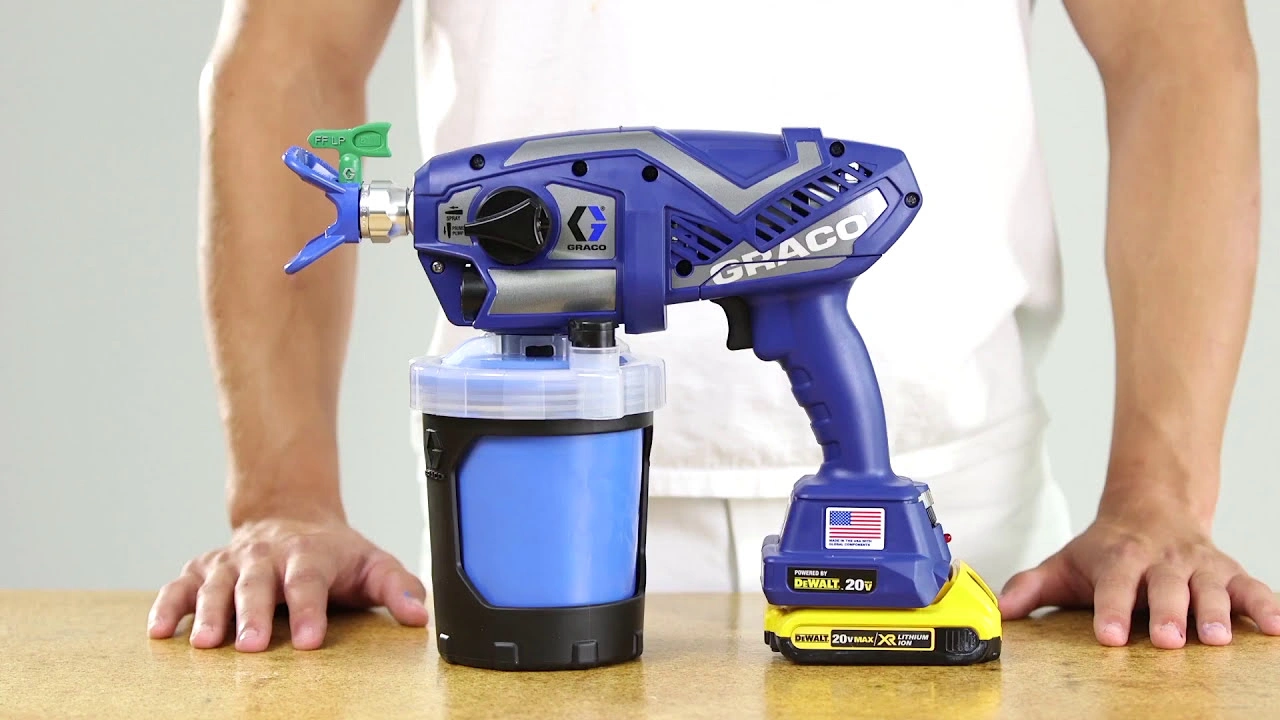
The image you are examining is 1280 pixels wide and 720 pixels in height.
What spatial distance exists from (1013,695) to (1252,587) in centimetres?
26

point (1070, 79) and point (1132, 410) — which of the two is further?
point (1070, 79)

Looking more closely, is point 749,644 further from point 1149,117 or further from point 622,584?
point 1149,117

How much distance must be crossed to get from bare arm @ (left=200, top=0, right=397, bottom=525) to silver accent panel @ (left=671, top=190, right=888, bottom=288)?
44cm

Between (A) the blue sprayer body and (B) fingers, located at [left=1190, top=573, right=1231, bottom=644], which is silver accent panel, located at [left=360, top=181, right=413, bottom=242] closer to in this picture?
(A) the blue sprayer body

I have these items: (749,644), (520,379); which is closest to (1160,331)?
(749,644)

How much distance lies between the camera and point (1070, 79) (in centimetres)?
283

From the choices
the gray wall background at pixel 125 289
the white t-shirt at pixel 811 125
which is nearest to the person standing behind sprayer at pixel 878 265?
the white t-shirt at pixel 811 125

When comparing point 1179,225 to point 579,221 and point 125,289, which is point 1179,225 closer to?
point 579,221

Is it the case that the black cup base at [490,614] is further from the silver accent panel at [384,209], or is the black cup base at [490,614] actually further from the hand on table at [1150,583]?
the hand on table at [1150,583]

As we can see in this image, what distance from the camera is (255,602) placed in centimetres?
102

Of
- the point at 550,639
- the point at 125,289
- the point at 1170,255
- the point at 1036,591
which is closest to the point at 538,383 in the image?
the point at 550,639

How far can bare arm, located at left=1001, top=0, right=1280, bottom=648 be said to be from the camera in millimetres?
1140

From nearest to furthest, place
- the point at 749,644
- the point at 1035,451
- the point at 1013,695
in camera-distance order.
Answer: the point at 1013,695 → the point at 749,644 → the point at 1035,451

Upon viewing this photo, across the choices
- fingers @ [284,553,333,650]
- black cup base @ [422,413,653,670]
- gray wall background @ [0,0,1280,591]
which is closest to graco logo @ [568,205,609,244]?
black cup base @ [422,413,653,670]
